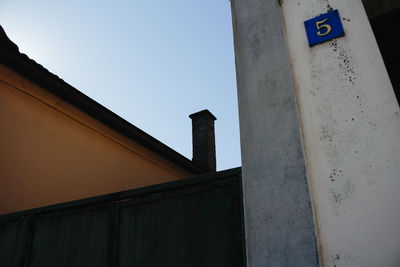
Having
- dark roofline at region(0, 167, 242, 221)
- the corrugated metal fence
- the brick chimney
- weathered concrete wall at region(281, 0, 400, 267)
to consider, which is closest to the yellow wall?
the corrugated metal fence

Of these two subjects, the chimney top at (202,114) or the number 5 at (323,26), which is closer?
the number 5 at (323,26)

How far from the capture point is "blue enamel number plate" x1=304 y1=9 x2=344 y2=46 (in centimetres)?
219

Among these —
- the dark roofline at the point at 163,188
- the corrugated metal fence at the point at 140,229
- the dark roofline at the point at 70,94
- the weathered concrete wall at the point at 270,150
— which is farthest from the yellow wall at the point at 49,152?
the weathered concrete wall at the point at 270,150

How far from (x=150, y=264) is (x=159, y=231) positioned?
0.30 meters

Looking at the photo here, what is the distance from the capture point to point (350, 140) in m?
1.90

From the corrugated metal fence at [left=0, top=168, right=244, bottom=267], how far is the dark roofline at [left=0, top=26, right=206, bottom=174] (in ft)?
8.56

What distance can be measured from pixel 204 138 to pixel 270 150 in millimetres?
8383

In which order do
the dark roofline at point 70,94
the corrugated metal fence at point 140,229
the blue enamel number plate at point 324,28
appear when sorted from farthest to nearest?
the dark roofline at point 70,94, the corrugated metal fence at point 140,229, the blue enamel number plate at point 324,28

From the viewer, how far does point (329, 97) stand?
206 cm

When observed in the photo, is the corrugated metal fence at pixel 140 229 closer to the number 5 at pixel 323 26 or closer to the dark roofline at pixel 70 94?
the number 5 at pixel 323 26

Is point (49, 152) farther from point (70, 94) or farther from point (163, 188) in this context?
point (163, 188)

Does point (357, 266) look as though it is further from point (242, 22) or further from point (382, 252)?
point (242, 22)

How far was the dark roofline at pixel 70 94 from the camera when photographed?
4962 mm

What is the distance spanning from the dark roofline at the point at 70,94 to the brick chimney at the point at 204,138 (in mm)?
2068
